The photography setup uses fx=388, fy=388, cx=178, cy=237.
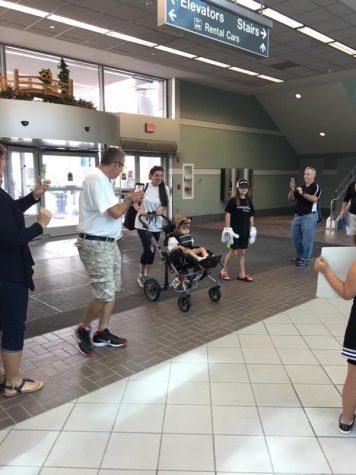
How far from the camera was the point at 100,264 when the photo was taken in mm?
3084

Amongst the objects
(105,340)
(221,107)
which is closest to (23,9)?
(105,340)

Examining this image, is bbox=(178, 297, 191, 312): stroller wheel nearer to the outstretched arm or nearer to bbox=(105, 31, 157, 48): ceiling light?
the outstretched arm

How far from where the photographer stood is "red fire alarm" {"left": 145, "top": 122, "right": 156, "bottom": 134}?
10.7 meters

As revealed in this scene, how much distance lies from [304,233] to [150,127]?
6078 mm

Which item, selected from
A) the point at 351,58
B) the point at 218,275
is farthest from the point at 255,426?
the point at 351,58

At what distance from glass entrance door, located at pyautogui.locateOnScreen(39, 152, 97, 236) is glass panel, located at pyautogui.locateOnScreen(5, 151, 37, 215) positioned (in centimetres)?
33

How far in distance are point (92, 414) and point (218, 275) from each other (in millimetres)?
3708

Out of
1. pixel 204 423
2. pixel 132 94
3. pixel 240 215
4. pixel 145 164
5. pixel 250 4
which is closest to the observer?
pixel 204 423

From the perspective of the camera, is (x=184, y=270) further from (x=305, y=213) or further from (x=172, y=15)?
(x=305, y=213)

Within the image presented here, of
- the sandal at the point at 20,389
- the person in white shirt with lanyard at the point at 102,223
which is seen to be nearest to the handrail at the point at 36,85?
the person in white shirt with lanyard at the point at 102,223

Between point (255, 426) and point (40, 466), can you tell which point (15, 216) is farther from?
point (255, 426)

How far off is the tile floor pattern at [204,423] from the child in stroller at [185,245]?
1.18m

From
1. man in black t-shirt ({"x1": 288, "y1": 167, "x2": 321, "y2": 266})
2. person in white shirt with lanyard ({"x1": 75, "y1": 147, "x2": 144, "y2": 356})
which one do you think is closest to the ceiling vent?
man in black t-shirt ({"x1": 288, "y1": 167, "x2": 321, "y2": 266})

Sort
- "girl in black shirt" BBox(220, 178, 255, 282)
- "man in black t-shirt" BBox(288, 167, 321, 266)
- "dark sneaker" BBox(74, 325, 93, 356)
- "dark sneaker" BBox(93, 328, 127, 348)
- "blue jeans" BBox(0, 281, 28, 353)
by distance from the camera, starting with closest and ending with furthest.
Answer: "blue jeans" BBox(0, 281, 28, 353)
"dark sneaker" BBox(74, 325, 93, 356)
"dark sneaker" BBox(93, 328, 127, 348)
"girl in black shirt" BBox(220, 178, 255, 282)
"man in black t-shirt" BBox(288, 167, 321, 266)
